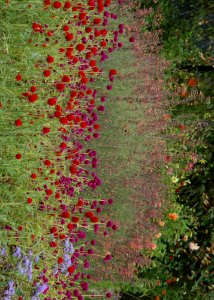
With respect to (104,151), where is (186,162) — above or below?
below

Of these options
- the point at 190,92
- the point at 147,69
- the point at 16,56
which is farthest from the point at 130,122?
the point at 16,56

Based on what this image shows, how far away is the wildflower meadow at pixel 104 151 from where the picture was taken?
269 centimetres

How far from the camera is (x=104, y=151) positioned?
4.06 metres

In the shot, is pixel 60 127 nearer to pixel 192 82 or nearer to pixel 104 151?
pixel 104 151

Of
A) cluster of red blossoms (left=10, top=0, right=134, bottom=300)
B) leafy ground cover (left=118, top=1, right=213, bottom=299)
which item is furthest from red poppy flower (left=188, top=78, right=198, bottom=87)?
cluster of red blossoms (left=10, top=0, right=134, bottom=300)

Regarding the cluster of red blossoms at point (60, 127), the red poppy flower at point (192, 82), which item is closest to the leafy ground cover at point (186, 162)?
the red poppy flower at point (192, 82)

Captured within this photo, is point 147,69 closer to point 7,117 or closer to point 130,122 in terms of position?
point 130,122

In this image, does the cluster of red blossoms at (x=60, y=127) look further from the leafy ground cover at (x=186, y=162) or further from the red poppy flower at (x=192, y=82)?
the red poppy flower at (x=192, y=82)

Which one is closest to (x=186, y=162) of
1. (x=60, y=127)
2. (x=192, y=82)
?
(x=192, y=82)

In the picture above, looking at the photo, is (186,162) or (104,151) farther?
(186,162)

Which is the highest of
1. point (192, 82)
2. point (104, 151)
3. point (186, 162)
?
point (192, 82)

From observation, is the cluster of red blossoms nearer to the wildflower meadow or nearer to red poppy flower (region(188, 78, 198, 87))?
the wildflower meadow

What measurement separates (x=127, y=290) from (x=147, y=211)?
0.88 meters

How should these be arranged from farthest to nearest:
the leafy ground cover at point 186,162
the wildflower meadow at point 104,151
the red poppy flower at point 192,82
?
the red poppy flower at point 192,82
the leafy ground cover at point 186,162
the wildflower meadow at point 104,151
